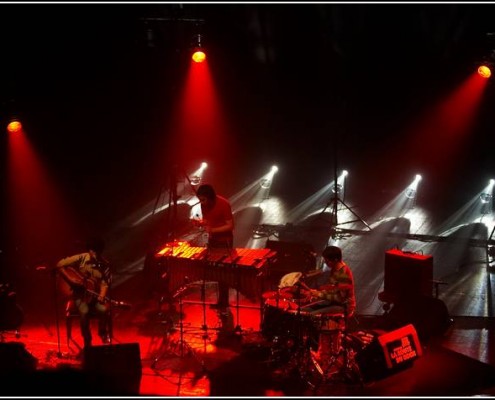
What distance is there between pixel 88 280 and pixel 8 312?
150 cm

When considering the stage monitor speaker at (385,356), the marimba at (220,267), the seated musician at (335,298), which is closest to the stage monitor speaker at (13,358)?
the marimba at (220,267)

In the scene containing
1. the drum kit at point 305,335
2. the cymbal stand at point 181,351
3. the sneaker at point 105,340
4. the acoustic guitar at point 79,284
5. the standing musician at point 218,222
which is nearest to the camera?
the drum kit at point 305,335

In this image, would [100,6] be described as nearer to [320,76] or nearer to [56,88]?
[56,88]

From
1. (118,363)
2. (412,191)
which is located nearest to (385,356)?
(118,363)

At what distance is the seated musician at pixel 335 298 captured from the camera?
261 inches

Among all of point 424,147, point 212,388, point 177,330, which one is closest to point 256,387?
point 212,388

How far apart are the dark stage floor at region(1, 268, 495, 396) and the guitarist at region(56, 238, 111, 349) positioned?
0.63 m

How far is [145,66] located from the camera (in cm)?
1366

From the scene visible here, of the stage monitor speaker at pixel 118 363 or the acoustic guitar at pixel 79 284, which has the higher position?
the acoustic guitar at pixel 79 284

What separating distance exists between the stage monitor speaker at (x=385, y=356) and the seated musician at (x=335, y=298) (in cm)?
37

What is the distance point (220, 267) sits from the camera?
7.56 meters

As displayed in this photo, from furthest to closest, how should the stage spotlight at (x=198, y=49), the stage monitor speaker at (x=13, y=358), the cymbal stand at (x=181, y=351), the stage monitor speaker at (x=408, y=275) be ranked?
the stage spotlight at (x=198, y=49) < the stage monitor speaker at (x=408, y=275) < the cymbal stand at (x=181, y=351) < the stage monitor speaker at (x=13, y=358)

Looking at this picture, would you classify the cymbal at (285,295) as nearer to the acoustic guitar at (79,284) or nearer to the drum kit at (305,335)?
the drum kit at (305,335)

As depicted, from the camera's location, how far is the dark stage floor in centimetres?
638
